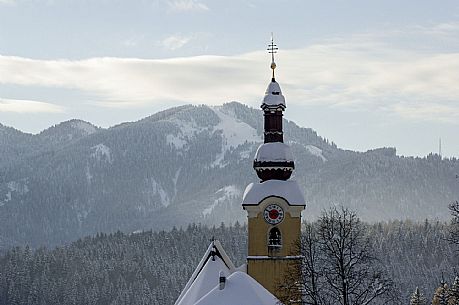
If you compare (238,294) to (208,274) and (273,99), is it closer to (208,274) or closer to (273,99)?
(208,274)

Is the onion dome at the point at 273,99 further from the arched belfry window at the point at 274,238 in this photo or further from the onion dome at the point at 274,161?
the arched belfry window at the point at 274,238

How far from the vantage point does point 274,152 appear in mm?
53281

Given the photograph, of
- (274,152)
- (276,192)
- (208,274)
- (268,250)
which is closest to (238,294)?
(208,274)

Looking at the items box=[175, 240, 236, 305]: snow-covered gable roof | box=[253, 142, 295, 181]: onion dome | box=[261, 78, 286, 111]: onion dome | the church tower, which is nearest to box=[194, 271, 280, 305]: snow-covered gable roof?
box=[175, 240, 236, 305]: snow-covered gable roof

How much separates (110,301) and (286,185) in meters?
128

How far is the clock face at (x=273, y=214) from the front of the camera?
52.8 metres

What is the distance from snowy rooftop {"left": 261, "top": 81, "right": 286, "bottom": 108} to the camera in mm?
52906

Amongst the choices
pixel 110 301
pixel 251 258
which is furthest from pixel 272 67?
pixel 110 301

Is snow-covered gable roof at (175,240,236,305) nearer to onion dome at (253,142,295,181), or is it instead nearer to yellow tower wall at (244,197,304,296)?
yellow tower wall at (244,197,304,296)

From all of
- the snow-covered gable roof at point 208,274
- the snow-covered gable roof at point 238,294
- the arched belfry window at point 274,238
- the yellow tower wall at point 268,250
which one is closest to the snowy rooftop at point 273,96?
the yellow tower wall at point 268,250

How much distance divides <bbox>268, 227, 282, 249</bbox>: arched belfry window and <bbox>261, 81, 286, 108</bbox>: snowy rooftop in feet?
23.5

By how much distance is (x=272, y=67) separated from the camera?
182 ft

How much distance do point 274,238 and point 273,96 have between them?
8179 mm

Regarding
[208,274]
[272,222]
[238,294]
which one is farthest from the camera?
[272,222]
